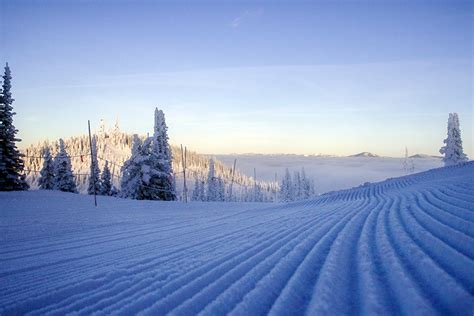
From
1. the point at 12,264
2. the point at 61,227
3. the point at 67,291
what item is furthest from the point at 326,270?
the point at 61,227

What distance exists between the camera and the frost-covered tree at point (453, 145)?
131 ft

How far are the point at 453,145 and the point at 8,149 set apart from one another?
48.9 meters

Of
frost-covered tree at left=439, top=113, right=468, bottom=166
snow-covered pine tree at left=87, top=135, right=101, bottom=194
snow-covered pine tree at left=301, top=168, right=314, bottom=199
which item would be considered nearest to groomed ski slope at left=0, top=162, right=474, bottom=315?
snow-covered pine tree at left=87, top=135, right=101, bottom=194

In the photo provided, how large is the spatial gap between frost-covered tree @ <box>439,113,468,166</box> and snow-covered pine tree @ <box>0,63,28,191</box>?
47100mm

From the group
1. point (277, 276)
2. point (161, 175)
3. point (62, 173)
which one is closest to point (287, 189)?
point (161, 175)

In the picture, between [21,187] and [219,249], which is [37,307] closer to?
[219,249]

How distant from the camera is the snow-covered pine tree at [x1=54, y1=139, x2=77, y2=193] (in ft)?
137

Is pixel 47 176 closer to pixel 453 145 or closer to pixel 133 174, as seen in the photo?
pixel 133 174

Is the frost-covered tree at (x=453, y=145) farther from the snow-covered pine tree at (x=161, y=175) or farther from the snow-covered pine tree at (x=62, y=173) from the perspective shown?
the snow-covered pine tree at (x=62, y=173)

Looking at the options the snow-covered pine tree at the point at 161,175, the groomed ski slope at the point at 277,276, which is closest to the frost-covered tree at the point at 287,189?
the snow-covered pine tree at the point at 161,175

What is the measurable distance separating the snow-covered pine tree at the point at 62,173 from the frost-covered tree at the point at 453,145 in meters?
49.3

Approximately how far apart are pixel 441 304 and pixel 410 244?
1597 millimetres

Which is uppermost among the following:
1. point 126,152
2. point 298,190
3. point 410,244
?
point 126,152

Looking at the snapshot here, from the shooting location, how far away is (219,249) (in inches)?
186
